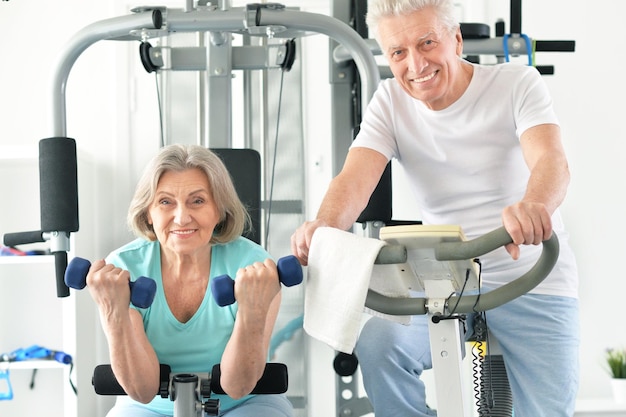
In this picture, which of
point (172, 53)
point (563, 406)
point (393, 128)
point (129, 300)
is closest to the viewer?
point (129, 300)

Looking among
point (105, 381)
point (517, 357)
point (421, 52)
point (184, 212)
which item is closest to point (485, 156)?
point (421, 52)

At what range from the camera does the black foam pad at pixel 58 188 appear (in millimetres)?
2203

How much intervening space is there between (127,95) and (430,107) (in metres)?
2.28

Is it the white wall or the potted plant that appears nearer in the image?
the potted plant

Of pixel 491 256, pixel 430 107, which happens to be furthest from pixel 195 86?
pixel 491 256

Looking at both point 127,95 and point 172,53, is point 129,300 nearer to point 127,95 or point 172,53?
point 172,53

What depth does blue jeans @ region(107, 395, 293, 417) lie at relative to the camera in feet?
6.15

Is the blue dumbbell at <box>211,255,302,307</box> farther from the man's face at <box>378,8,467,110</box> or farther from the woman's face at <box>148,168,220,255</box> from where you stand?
the man's face at <box>378,8,467,110</box>

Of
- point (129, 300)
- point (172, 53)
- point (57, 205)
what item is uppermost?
point (172, 53)

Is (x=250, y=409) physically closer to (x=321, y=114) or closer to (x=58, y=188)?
(x=58, y=188)

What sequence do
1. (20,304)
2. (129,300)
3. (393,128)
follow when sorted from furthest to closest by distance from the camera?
(20,304) → (393,128) → (129,300)

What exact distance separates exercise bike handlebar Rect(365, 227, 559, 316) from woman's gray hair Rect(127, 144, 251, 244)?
56 cm

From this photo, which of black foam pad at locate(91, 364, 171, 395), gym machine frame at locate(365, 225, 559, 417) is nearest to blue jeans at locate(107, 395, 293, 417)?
black foam pad at locate(91, 364, 171, 395)

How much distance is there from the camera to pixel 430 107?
2.06 meters
